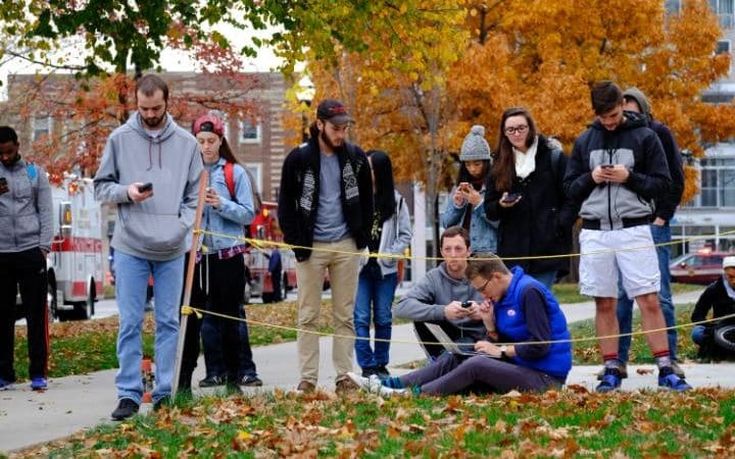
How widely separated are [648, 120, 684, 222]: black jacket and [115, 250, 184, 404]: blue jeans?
331 centimetres

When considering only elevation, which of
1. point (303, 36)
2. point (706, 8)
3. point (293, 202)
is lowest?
point (293, 202)

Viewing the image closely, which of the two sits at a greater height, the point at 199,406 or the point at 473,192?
the point at 473,192

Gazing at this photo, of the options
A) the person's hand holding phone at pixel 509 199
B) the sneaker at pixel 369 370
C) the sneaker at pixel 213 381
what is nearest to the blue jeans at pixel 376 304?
the sneaker at pixel 369 370

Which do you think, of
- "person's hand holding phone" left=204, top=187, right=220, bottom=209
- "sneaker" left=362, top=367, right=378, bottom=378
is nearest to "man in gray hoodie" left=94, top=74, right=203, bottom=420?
"person's hand holding phone" left=204, top=187, right=220, bottom=209

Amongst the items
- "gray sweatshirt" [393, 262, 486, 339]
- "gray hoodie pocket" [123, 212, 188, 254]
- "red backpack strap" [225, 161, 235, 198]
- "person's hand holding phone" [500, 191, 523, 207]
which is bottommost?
"gray sweatshirt" [393, 262, 486, 339]

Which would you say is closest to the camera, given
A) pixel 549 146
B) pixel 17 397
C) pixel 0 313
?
pixel 549 146

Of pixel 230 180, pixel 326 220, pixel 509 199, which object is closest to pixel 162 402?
pixel 326 220

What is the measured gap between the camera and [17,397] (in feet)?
41.0

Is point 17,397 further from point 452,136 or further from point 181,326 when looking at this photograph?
point 452,136

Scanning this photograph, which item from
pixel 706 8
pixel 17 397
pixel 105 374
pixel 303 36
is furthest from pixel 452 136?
pixel 17 397

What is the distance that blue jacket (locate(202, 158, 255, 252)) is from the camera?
11.7m

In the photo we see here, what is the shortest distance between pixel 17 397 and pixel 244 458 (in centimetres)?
511

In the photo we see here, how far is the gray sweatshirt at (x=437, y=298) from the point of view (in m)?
11.1

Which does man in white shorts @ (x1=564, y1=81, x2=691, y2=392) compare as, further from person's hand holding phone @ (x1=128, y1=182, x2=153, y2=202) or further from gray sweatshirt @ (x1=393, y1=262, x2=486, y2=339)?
person's hand holding phone @ (x1=128, y1=182, x2=153, y2=202)
